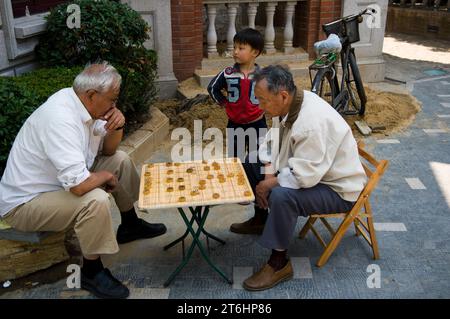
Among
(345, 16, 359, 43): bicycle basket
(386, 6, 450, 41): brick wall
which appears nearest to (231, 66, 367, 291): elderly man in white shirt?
(345, 16, 359, 43): bicycle basket

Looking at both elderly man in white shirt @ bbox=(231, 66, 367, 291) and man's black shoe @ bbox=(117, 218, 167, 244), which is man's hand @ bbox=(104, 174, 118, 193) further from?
elderly man in white shirt @ bbox=(231, 66, 367, 291)

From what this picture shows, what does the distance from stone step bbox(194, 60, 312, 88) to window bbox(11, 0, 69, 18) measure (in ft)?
6.89

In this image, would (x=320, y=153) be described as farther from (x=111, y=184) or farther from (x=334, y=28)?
(x=334, y=28)

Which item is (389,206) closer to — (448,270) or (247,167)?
(448,270)

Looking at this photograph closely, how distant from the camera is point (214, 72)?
23.2 feet

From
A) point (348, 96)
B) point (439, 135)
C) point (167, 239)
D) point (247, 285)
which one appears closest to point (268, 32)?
point (348, 96)

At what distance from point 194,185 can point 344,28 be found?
141 inches

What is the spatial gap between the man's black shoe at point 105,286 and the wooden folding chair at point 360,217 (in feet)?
4.36

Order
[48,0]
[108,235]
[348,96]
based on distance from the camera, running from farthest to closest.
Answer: [348,96] < [48,0] < [108,235]

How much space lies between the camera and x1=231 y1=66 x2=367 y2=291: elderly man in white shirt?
9.73 ft

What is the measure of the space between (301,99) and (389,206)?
1.66 m

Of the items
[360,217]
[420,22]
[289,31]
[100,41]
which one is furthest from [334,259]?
[420,22]

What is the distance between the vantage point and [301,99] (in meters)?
3.04

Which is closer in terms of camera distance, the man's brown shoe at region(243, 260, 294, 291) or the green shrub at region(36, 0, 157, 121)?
the man's brown shoe at region(243, 260, 294, 291)
